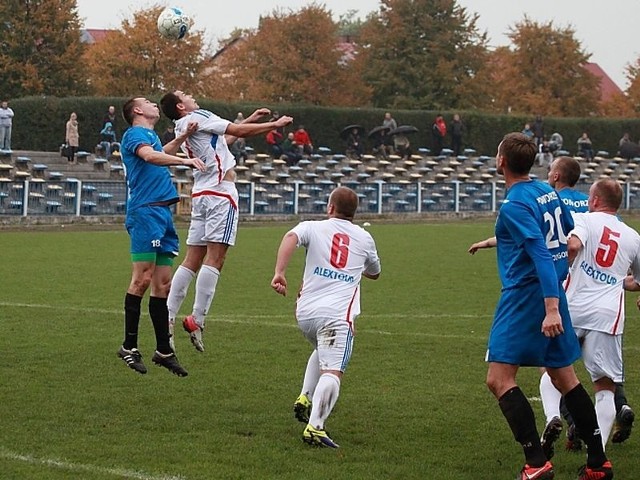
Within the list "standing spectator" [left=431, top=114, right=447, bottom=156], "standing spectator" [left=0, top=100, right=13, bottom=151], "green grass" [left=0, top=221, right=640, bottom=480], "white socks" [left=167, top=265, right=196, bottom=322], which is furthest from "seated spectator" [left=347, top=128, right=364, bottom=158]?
"white socks" [left=167, top=265, right=196, bottom=322]

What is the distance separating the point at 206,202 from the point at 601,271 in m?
4.33

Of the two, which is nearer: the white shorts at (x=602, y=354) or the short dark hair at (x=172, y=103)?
the white shorts at (x=602, y=354)

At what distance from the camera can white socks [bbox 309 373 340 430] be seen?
303 inches

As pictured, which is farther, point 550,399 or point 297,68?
point 297,68

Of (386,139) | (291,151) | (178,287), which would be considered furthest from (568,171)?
(386,139)

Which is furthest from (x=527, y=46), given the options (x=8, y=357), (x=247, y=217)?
(x=8, y=357)

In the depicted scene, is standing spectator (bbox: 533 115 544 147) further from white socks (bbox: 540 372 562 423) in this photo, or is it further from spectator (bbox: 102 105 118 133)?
white socks (bbox: 540 372 562 423)

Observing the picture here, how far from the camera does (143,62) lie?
56000 mm

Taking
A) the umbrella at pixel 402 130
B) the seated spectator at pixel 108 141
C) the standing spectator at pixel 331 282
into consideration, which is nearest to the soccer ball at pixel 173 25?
the standing spectator at pixel 331 282

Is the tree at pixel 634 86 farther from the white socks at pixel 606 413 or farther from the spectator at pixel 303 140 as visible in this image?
the white socks at pixel 606 413

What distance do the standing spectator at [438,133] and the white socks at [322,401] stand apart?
1658 inches

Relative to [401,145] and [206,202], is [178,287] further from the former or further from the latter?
[401,145]

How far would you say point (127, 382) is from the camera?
32.4 feet

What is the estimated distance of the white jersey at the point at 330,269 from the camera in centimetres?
792
